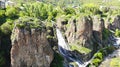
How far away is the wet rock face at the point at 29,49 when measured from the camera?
60.5m

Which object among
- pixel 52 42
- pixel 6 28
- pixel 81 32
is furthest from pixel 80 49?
pixel 6 28

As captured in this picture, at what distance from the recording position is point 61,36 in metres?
90.2

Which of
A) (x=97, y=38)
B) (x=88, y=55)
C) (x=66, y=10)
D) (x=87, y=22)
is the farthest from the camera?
(x=66, y=10)

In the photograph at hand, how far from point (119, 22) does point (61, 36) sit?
5410 centimetres

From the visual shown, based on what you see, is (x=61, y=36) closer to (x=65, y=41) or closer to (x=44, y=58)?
(x=65, y=41)

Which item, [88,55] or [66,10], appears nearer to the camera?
[88,55]

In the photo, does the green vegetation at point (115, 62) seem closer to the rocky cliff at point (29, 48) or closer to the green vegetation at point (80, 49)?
the green vegetation at point (80, 49)

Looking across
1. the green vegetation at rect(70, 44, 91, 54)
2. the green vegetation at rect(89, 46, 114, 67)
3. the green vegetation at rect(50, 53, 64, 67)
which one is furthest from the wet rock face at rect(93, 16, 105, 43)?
the green vegetation at rect(50, 53, 64, 67)

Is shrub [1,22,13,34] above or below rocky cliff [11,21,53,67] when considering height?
above

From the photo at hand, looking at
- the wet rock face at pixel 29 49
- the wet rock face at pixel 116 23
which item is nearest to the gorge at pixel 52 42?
the wet rock face at pixel 29 49

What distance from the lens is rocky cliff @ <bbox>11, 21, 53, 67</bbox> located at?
60.5 m

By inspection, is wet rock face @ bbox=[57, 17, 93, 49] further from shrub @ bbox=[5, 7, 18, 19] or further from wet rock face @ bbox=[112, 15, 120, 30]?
wet rock face @ bbox=[112, 15, 120, 30]

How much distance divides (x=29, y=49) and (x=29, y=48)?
0.21m

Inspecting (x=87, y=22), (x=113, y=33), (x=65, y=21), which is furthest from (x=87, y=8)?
(x=87, y=22)
